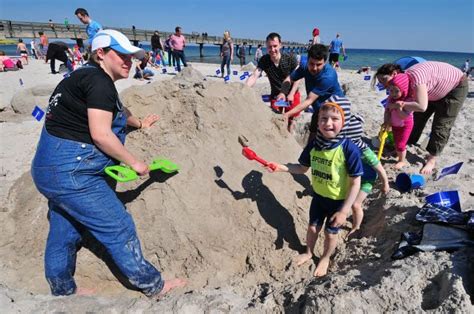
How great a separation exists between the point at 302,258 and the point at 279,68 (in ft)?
8.20

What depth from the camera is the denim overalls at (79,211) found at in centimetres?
189

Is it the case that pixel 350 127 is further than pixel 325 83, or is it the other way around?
pixel 325 83

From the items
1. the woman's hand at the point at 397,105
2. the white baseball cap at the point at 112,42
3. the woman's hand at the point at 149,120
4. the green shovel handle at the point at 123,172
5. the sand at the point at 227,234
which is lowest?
the sand at the point at 227,234

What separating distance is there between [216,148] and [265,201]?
63 centimetres

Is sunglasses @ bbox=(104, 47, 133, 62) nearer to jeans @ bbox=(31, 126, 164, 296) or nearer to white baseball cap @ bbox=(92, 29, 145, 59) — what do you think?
white baseball cap @ bbox=(92, 29, 145, 59)

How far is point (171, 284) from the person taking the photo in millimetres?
2348

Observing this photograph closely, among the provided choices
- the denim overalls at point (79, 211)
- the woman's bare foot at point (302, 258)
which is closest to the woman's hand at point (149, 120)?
the denim overalls at point (79, 211)

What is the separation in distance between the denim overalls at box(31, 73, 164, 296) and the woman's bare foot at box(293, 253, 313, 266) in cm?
101

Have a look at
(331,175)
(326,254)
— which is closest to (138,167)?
(331,175)

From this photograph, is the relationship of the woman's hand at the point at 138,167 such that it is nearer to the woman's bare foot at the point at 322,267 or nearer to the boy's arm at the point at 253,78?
the woman's bare foot at the point at 322,267

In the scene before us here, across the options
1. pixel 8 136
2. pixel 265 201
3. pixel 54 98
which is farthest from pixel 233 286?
pixel 8 136

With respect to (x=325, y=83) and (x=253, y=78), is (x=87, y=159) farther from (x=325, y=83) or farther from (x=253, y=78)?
(x=253, y=78)

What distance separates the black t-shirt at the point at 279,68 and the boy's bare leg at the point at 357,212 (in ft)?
6.66

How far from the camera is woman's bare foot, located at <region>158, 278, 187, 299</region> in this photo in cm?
230
